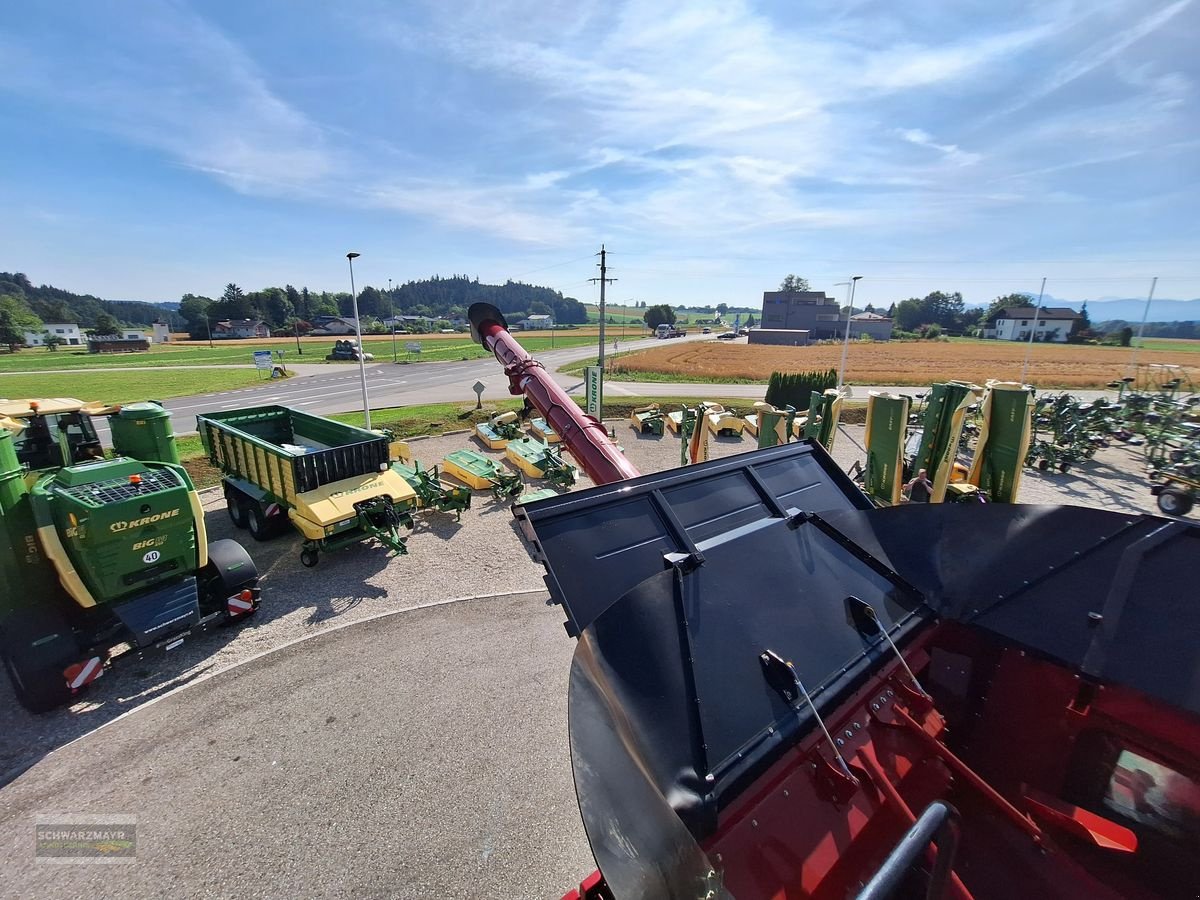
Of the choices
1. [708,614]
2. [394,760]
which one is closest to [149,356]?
[394,760]

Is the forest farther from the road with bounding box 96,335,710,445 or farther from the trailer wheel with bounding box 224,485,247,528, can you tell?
the trailer wheel with bounding box 224,485,247,528

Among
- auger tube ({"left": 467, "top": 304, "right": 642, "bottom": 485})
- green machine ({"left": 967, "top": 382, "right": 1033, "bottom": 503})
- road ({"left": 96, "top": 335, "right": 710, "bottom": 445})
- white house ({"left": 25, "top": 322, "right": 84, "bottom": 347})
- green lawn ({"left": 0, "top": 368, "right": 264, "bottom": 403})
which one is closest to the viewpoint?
auger tube ({"left": 467, "top": 304, "right": 642, "bottom": 485})

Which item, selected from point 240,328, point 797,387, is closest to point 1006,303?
point 797,387

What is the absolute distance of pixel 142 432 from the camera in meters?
7.70

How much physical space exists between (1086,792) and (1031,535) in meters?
1.35

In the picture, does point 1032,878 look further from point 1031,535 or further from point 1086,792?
point 1031,535

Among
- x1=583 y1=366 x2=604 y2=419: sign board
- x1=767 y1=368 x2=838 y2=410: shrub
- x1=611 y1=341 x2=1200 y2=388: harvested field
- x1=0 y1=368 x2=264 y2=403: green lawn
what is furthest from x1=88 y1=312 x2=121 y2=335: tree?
x1=767 y1=368 x2=838 y2=410: shrub

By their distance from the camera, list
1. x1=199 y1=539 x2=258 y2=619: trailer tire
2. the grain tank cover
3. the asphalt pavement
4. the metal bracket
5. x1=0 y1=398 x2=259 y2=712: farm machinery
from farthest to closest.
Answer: the grain tank cover
x1=199 y1=539 x2=258 y2=619: trailer tire
x1=0 y1=398 x2=259 y2=712: farm machinery
the asphalt pavement
the metal bracket

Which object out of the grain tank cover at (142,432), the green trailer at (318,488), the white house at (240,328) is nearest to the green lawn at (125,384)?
the green trailer at (318,488)

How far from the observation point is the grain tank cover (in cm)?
→ 768

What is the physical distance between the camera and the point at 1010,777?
2.88m

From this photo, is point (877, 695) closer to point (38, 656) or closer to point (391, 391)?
point (38, 656)

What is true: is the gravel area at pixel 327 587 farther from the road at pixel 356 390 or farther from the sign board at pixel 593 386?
the road at pixel 356 390

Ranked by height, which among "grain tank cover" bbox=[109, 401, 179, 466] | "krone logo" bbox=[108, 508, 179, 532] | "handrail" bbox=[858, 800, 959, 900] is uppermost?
"handrail" bbox=[858, 800, 959, 900]
